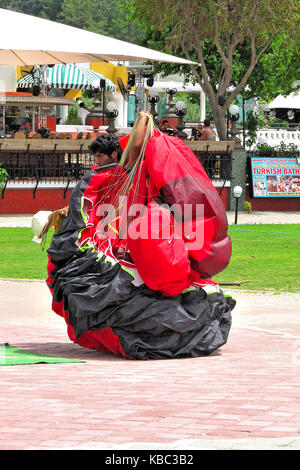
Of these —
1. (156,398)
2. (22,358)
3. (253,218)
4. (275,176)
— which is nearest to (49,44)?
(22,358)

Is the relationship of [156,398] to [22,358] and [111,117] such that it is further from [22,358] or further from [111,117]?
[111,117]

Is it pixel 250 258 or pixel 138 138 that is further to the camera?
pixel 250 258

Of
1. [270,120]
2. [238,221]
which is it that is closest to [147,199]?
[238,221]

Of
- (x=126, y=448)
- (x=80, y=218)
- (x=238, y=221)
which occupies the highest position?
(x=80, y=218)

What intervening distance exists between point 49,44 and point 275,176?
1447cm

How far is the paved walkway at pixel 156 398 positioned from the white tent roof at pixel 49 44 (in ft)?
8.93

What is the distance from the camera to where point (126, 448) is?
417 centimetres

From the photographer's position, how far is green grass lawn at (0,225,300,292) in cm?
1175

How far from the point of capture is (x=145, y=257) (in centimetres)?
661

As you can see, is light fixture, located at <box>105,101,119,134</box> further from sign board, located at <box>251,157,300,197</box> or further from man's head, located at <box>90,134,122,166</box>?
man's head, located at <box>90,134,122,166</box>

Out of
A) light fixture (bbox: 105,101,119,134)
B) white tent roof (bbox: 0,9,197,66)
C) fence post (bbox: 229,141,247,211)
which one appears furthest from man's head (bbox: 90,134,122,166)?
fence post (bbox: 229,141,247,211)

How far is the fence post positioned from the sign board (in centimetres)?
33

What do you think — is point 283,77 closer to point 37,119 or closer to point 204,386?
point 37,119

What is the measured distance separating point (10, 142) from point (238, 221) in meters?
4.91
